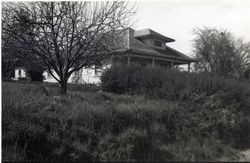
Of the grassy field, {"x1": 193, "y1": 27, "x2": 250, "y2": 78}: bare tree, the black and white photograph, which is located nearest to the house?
{"x1": 193, "y1": 27, "x2": 250, "y2": 78}: bare tree

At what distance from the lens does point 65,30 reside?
11375mm

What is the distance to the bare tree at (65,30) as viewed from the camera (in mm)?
10938

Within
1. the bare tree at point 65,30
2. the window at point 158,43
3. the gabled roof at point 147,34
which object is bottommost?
the bare tree at point 65,30

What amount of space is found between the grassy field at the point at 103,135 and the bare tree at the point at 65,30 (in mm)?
3008

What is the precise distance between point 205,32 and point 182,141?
91.2ft

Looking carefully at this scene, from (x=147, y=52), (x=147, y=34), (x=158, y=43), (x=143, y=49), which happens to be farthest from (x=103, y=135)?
(x=158, y=43)

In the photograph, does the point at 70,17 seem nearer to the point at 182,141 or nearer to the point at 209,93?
the point at 209,93

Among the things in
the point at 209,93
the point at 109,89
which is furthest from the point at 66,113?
the point at 109,89

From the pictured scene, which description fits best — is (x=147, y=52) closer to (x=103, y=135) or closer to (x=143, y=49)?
(x=143, y=49)

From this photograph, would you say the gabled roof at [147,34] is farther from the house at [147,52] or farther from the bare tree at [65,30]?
the bare tree at [65,30]

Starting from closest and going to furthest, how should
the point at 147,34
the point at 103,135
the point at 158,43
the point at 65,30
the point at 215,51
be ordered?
the point at 103,135
the point at 65,30
the point at 147,34
the point at 158,43
the point at 215,51

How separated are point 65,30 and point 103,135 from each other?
5.84 m

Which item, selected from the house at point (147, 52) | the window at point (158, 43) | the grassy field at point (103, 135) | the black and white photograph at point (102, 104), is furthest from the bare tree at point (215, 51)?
the grassy field at point (103, 135)

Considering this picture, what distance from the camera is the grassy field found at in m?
5.08
